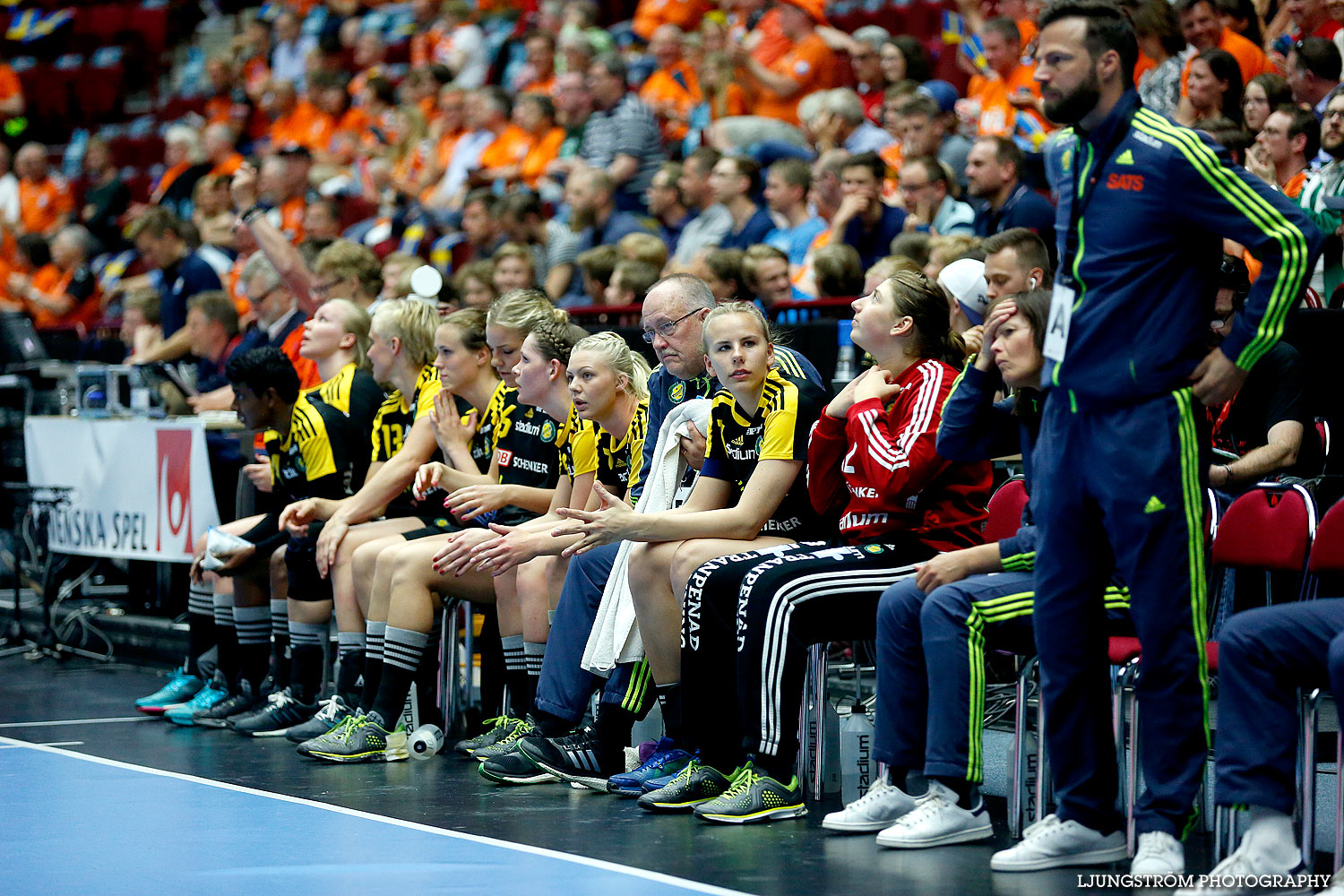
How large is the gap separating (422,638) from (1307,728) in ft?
10.3

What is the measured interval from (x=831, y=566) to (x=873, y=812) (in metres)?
0.70

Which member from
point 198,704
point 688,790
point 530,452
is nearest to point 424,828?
point 688,790

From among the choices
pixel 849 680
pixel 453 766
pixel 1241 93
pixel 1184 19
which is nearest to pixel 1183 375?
pixel 849 680

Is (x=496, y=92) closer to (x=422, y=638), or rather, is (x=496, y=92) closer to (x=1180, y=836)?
(x=422, y=638)

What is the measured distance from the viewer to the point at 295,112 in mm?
15758

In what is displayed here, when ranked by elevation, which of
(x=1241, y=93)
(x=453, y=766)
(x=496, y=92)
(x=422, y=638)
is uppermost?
(x=496, y=92)

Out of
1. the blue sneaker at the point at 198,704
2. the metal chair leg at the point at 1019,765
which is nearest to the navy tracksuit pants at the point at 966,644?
the metal chair leg at the point at 1019,765

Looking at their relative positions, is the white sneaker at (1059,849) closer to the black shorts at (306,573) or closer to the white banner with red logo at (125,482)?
the black shorts at (306,573)

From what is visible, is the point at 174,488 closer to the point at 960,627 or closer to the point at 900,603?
the point at 900,603

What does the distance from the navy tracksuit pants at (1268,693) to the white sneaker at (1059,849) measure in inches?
16.1

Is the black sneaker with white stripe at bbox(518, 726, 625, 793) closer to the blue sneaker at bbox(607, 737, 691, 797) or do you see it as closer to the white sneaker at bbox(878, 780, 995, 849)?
the blue sneaker at bbox(607, 737, 691, 797)

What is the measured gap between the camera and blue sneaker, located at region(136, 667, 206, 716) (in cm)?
709

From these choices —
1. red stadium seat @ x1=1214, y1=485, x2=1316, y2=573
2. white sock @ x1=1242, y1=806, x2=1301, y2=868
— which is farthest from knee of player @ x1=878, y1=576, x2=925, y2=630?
white sock @ x1=1242, y1=806, x2=1301, y2=868

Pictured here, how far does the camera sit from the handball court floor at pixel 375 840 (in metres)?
4.10
